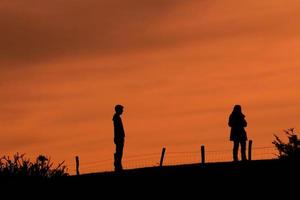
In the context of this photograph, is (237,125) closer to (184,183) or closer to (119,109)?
(184,183)

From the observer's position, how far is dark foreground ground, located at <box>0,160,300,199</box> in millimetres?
31688

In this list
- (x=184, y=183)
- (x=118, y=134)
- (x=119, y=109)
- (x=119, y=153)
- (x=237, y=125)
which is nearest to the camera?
(x=184, y=183)

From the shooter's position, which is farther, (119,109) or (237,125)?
(237,125)

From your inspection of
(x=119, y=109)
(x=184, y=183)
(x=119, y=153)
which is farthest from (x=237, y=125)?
(x=119, y=109)

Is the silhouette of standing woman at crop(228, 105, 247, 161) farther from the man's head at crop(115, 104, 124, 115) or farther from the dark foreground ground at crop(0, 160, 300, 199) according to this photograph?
the man's head at crop(115, 104, 124, 115)

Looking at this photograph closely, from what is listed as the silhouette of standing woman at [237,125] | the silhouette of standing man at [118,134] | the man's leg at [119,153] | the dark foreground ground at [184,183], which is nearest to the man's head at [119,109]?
Result: the silhouette of standing man at [118,134]

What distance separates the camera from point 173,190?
32.4 m

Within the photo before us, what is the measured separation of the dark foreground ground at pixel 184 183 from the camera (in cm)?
3169

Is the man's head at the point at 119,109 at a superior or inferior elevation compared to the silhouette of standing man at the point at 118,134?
superior

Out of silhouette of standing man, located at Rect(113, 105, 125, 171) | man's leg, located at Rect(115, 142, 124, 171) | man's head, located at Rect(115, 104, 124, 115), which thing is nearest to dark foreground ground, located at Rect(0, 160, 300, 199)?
man's leg, located at Rect(115, 142, 124, 171)

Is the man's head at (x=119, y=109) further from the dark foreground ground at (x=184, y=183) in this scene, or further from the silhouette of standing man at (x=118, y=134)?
the dark foreground ground at (x=184, y=183)

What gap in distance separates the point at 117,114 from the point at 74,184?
272cm

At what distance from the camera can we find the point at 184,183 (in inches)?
1316

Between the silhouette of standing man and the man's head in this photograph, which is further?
the silhouette of standing man
